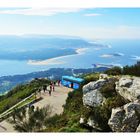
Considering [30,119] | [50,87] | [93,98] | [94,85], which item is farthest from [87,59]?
[50,87]

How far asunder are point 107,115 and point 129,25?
1.58 metres

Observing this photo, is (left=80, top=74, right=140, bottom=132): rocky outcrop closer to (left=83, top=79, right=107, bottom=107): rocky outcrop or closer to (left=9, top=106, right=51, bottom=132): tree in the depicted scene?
(left=83, top=79, right=107, bottom=107): rocky outcrop

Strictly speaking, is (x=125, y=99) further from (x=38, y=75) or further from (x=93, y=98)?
(x=38, y=75)

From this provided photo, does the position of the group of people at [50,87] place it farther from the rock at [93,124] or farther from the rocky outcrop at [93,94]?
the rock at [93,124]

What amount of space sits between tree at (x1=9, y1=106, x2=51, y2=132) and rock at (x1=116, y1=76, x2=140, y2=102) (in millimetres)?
1466

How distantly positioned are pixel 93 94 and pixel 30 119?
123 centimetres

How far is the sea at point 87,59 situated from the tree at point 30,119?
764 millimetres

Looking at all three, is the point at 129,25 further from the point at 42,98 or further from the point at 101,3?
the point at 42,98

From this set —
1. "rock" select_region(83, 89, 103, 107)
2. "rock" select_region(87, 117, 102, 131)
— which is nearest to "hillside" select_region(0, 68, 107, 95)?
"rock" select_region(83, 89, 103, 107)

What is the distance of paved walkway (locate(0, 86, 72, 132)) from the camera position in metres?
11.9

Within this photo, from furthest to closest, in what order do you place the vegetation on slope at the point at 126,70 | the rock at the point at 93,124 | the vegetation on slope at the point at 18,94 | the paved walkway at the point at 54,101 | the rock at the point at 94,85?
the vegetation on slope at the point at 18,94 < the vegetation on slope at the point at 126,70 < the paved walkway at the point at 54,101 < the rock at the point at 94,85 < the rock at the point at 93,124

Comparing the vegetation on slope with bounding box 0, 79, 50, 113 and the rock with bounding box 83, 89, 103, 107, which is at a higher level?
the rock with bounding box 83, 89, 103, 107

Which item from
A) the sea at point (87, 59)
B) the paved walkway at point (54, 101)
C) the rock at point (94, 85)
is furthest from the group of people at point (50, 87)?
the sea at point (87, 59)

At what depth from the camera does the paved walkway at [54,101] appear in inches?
467
